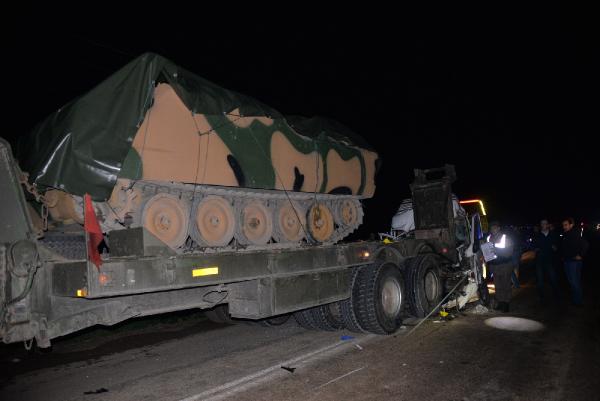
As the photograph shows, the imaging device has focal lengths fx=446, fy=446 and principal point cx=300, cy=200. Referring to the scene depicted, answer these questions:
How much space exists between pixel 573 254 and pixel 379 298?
5057 mm

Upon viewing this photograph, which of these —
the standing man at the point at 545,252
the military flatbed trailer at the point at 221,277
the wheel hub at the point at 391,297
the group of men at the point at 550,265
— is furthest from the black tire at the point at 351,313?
the standing man at the point at 545,252

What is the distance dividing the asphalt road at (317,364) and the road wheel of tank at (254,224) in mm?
1616

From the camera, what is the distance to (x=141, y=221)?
582 cm

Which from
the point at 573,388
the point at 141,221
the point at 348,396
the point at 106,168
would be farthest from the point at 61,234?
the point at 573,388

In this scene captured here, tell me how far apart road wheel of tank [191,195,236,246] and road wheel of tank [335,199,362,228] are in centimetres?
296

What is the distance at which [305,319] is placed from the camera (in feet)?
25.3

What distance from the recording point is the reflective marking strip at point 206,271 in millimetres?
4734

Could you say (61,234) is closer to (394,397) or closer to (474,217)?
(394,397)

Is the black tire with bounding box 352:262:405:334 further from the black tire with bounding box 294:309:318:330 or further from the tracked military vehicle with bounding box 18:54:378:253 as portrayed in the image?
the tracked military vehicle with bounding box 18:54:378:253

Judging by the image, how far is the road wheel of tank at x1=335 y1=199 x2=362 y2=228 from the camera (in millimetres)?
9337

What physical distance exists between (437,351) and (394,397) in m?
1.83

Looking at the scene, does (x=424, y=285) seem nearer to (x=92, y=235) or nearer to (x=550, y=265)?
(x=550, y=265)

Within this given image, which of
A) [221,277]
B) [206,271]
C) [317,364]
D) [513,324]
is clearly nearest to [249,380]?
[317,364]

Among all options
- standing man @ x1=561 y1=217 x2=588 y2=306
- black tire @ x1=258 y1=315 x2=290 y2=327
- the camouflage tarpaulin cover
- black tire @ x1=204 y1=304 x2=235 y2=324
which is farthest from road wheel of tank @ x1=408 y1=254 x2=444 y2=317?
the camouflage tarpaulin cover
